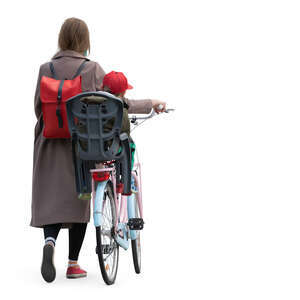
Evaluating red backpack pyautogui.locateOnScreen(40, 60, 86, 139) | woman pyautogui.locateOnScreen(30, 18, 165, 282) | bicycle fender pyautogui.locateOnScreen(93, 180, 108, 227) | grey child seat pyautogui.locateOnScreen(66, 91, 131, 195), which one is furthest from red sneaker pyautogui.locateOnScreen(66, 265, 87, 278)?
red backpack pyautogui.locateOnScreen(40, 60, 86, 139)

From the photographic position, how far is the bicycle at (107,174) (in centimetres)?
729

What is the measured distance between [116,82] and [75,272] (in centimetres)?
182

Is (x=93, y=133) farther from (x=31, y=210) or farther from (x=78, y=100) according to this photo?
(x=31, y=210)

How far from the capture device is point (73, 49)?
26.3 feet

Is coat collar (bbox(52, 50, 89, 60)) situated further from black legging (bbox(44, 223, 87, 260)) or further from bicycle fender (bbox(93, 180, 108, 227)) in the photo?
black legging (bbox(44, 223, 87, 260))

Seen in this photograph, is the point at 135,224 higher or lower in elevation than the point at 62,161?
lower

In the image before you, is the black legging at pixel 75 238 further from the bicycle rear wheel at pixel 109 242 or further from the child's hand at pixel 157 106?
the child's hand at pixel 157 106

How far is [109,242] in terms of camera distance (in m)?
7.75

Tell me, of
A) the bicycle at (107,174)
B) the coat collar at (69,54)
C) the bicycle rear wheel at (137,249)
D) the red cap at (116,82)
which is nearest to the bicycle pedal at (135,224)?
the bicycle at (107,174)

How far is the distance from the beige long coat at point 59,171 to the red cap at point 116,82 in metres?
0.20

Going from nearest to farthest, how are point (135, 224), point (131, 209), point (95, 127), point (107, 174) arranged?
point (95, 127) → point (107, 174) → point (135, 224) → point (131, 209)

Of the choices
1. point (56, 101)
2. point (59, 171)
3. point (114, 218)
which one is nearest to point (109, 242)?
point (114, 218)

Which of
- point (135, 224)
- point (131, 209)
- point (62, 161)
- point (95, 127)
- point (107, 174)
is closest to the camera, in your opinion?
point (95, 127)

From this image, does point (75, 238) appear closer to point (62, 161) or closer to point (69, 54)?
point (62, 161)
